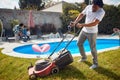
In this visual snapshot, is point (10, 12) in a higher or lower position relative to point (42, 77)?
higher

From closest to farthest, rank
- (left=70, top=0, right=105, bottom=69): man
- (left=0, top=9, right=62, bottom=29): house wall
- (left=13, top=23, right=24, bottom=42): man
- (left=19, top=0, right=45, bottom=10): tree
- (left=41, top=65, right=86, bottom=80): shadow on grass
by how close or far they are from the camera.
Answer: (left=70, top=0, right=105, bottom=69): man → (left=41, top=65, right=86, bottom=80): shadow on grass → (left=13, top=23, right=24, bottom=42): man → (left=0, top=9, right=62, bottom=29): house wall → (left=19, top=0, right=45, bottom=10): tree

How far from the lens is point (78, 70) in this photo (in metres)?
7.23

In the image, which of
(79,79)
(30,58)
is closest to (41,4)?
(30,58)

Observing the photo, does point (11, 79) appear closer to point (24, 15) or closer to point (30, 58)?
point (30, 58)

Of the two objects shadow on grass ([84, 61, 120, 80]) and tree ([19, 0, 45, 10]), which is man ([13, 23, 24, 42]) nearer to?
shadow on grass ([84, 61, 120, 80])

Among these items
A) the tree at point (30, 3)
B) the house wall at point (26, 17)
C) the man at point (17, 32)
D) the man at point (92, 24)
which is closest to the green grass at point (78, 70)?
the man at point (92, 24)

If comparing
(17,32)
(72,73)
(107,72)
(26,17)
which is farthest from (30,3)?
(107,72)

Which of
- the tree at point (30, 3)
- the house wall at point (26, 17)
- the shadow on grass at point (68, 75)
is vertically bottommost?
the shadow on grass at point (68, 75)

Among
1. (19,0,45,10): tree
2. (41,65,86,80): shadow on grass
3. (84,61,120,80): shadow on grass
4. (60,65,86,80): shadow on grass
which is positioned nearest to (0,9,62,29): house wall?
(60,65,86,80): shadow on grass

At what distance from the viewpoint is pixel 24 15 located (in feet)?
83.5

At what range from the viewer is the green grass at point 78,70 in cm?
677

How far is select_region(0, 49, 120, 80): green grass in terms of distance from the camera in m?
6.77

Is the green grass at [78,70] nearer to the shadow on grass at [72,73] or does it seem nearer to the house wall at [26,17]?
the shadow on grass at [72,73]

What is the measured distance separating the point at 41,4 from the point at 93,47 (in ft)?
155
